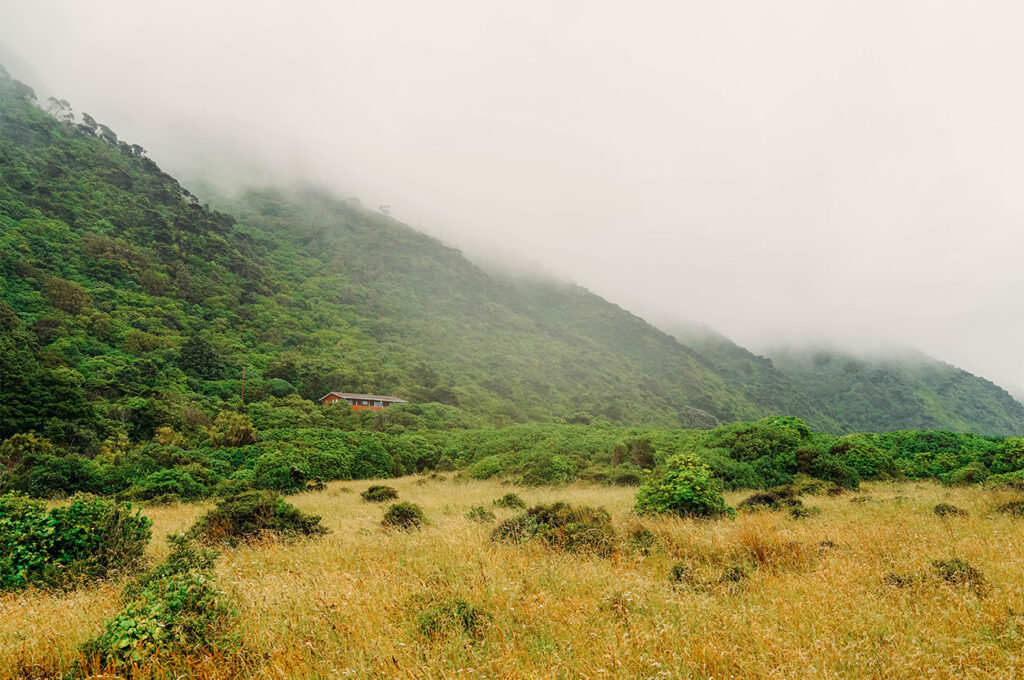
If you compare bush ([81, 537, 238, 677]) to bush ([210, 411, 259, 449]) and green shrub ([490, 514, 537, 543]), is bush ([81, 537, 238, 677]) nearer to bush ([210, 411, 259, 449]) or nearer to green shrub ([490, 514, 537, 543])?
green shrub ([490, 514, 537, 543])

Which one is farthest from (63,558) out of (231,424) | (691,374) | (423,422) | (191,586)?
(691,374)

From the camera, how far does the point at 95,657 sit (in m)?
4.38

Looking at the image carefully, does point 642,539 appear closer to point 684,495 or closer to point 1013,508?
point 684,495

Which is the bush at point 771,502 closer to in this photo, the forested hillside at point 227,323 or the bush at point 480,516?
the bush at point 480,516

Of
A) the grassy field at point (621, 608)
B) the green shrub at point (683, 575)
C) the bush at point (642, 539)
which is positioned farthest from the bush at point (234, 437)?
the green shrub at point (683, 575)

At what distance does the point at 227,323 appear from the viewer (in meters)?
73.9

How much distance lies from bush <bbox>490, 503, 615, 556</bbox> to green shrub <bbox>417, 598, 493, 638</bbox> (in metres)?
3.49

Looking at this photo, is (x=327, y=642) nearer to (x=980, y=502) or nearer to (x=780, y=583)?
(x=780, y=583)

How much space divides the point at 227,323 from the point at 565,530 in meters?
81.5

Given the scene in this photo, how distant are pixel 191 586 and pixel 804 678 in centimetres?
662

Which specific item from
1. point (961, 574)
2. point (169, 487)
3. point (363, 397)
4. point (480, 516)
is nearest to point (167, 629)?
point (480, 516)

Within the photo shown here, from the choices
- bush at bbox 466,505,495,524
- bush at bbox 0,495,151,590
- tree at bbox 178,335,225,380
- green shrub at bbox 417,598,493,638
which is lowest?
tree at bbox 178,335,225,380

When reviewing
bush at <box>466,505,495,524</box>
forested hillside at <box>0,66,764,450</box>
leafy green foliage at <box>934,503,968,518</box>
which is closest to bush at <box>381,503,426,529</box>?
bush at <box>466,505,495,524</box>

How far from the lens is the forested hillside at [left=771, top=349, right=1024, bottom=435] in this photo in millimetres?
151750
